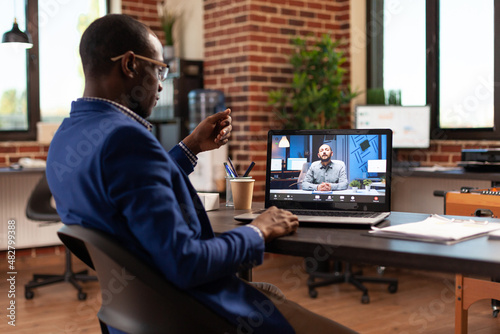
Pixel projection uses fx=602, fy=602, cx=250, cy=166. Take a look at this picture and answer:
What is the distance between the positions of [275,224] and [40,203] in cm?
322

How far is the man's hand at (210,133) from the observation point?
1.82m

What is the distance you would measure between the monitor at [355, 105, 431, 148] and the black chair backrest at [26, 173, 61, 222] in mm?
2266

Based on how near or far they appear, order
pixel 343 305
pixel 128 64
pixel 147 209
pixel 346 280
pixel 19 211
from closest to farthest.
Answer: pixel 147 209 → pixel 128 64 → pixel 343 305 → pixel 346 280 → pixel 19 211

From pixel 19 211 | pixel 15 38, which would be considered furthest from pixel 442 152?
pixel 19 211

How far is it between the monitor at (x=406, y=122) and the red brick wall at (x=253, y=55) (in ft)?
2.50

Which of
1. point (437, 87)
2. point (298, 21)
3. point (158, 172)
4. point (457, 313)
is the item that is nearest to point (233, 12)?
point (298, 21)

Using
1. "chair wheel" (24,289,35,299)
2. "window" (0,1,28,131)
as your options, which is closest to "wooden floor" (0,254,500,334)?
"chair wheel" (24,289,35,299)

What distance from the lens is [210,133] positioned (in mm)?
1845

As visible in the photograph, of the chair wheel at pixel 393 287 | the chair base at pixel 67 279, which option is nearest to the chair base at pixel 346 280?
the chair wheel at pixel 393 287

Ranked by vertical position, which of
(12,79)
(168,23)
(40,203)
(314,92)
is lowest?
(40,203)

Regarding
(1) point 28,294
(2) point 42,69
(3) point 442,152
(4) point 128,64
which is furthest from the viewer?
(2) point 42,69

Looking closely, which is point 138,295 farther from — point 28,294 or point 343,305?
point 28,294

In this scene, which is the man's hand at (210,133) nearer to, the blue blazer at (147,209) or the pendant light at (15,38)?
the blue blazer at (147,209)

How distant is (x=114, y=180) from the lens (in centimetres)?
114
